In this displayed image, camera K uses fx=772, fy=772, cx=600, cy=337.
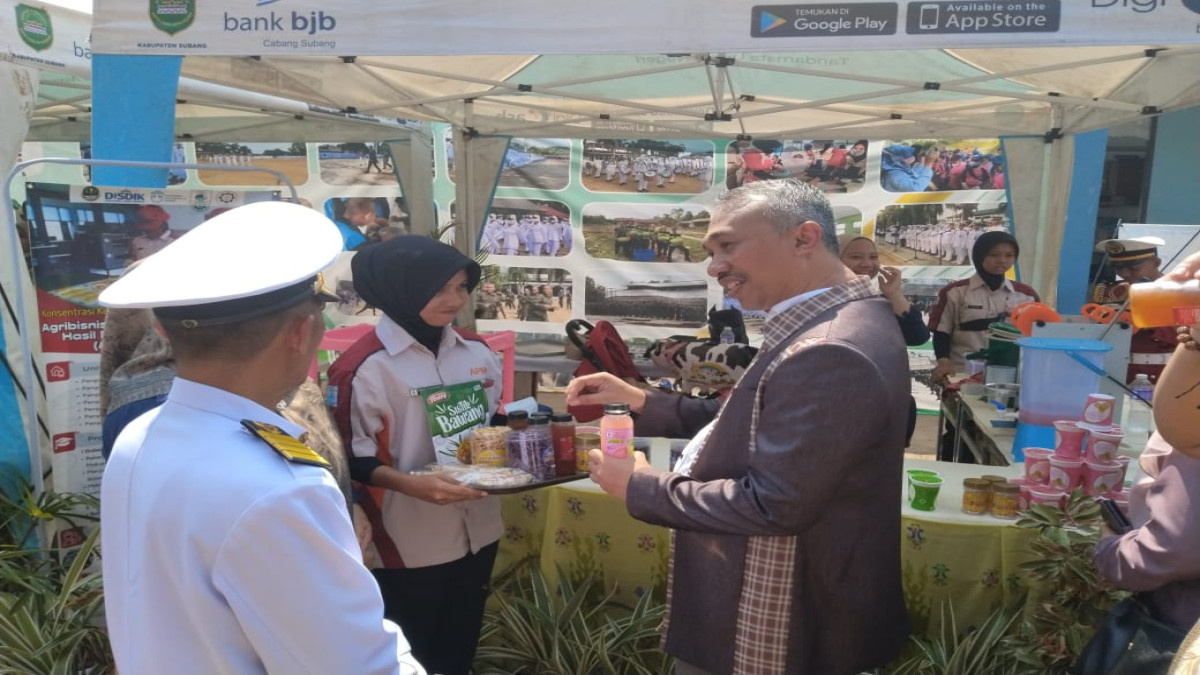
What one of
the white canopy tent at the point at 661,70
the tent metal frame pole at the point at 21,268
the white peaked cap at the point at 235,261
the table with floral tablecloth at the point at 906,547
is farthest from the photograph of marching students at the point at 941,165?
the white peaked cap at the point at 235,261

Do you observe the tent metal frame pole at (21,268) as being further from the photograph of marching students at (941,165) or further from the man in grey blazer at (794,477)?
the photograph of marching students at (941,165)

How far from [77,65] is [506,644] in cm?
436

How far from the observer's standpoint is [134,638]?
1.06 metres

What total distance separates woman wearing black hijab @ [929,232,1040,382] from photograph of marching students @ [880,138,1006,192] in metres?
1.48

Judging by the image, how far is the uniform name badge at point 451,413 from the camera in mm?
2389

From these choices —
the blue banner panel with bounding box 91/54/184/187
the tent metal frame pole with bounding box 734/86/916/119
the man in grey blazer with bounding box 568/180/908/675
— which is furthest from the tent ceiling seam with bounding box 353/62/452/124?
the man in grey blazer with bounding box 568/180/908/675

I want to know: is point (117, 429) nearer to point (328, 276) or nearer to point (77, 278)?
point (77, 278)

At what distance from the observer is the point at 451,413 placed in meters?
2.44

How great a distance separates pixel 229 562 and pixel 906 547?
7.63ft

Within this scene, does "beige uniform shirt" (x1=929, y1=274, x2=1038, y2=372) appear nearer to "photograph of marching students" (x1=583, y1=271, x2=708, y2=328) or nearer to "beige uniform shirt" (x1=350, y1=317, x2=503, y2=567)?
"photograph of marching students" (x1=583, y1=271, x2=708, y2=328)

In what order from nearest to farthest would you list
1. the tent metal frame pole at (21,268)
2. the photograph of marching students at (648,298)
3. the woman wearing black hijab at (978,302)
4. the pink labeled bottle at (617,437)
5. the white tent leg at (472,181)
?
the pink labeled bottle at (617,437) < the tent metal frame pole at (21,268) < the woman wearing black hijab at (978,302) < the white tent leg at (472,181) < the photograph of marching students at (648,298)

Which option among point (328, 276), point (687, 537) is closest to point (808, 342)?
point (687, 537)

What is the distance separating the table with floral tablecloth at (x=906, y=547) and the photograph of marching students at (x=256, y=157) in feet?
19.3

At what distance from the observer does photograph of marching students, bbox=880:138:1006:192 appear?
6.89 metres
